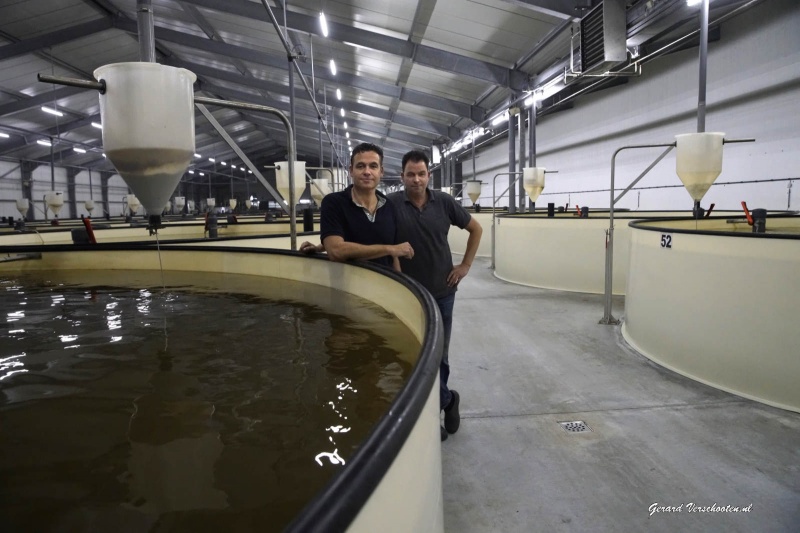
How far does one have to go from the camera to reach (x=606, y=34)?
15.6 ft

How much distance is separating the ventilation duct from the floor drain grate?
13.3ft

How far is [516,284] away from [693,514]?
178 inches

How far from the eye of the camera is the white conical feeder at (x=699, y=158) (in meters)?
3.32

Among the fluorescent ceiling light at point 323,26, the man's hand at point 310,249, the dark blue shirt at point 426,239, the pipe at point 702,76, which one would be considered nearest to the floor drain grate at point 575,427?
the dark blue shirt at point 426,239

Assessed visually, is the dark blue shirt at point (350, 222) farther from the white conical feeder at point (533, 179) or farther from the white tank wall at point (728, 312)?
the white conical feeder at point (533, 179)

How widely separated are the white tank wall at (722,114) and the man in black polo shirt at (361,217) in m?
5.65

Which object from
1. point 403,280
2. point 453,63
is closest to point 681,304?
point 403,280

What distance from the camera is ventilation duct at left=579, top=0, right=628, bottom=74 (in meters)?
4.72

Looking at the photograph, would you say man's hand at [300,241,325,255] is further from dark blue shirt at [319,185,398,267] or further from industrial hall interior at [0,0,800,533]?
dark blue shirt at [319,185,398,267]

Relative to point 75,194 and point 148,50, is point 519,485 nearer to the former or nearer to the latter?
point 148,50

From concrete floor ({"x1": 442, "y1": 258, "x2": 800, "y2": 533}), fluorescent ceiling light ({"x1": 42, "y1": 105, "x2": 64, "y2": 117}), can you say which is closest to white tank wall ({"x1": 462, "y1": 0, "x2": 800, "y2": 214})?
concrete floor ({"x1": 442, "y1": 258, "x2": 800, "y2": 533})

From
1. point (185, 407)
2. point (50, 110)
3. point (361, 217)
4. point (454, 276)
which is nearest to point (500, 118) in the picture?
point (454, 276)

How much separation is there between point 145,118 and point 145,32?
831 mm

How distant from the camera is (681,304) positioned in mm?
2859
